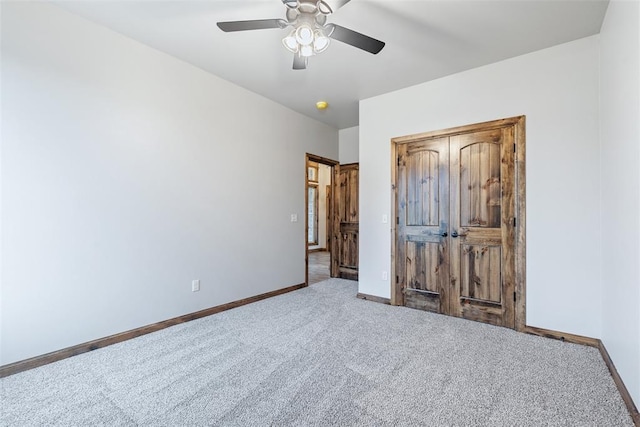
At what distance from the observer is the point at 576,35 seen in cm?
249

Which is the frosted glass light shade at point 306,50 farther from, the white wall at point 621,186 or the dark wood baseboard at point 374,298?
the dark wood baseboard at point 374,298

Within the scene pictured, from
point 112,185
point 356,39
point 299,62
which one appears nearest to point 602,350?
point 356,39

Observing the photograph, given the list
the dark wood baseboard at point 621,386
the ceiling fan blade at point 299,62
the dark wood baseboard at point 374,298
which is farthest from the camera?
the dark wood baseboard at point 374,298

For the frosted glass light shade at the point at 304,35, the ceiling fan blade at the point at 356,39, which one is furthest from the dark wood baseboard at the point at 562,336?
the frosted glass light shade at the point at 304,35

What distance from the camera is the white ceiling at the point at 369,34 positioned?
2.17 meters

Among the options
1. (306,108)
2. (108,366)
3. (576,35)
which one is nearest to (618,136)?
(576,35)

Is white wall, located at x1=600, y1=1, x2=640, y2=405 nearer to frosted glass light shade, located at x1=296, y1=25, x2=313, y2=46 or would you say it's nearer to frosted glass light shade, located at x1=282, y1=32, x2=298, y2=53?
frosted glass light shade, located at x1=296, y1=25, x2=313, y2=46

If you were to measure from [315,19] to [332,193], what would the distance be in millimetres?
3511

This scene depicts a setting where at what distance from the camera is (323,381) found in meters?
1.91

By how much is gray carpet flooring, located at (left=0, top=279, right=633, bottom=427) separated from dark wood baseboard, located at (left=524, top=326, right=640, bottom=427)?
0.05 meters

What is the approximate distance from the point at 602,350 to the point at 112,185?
4.33m

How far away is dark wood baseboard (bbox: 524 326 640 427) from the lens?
1591 mm

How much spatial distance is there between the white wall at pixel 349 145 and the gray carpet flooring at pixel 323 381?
10.4 feet

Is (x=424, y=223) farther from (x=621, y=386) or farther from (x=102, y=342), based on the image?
(x=102, y=342)
